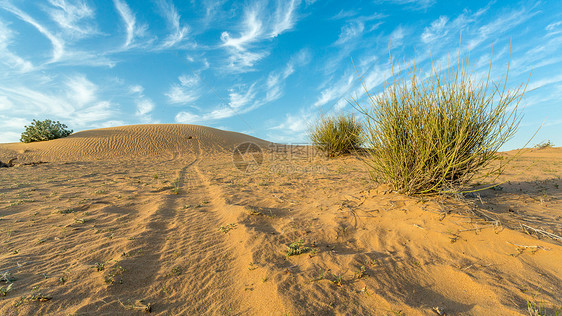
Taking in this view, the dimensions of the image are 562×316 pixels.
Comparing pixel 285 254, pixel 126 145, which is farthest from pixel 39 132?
pixel 285 254

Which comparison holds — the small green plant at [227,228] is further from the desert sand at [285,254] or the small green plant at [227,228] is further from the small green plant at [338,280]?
Result: the small green plant at [338,280]

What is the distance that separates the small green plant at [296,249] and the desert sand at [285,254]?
0.06 feet

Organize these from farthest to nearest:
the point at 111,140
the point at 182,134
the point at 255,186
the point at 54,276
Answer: the point at 182,134
the point at 111,140
the point at 255,186
the point at 54,276

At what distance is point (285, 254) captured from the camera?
2.51m

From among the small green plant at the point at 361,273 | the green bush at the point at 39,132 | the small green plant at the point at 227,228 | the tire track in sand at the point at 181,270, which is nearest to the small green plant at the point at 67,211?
the tire track in sand at the point at 181,270

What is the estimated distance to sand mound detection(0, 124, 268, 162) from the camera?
14.1 metres

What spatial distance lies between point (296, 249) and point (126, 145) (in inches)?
706

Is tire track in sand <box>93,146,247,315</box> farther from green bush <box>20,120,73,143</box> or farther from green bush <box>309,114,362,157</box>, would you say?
green bush <box>20,120,73,143</box>

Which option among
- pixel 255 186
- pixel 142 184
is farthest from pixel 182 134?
pixel 255 186

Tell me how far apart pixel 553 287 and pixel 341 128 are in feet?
27.0

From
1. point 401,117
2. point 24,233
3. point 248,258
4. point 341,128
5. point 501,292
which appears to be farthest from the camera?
point 341,128

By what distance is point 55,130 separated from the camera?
1848 centimetres

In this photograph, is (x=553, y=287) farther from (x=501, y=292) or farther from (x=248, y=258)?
(x=248, y=258)

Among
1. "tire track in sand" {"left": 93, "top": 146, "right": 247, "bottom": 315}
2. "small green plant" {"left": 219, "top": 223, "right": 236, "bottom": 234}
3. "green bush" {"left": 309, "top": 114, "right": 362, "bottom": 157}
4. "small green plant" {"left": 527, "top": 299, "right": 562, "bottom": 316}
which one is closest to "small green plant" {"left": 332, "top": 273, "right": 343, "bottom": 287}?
"tire track in sand" {"left": 93, "top": 146, "right": 247, "bottom": 315}
